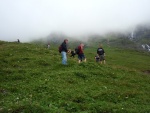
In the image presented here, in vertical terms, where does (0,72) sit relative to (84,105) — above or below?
above

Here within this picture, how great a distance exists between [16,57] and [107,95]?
1998 centimetres

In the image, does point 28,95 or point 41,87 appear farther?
point 41,87

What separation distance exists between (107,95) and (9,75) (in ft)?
37.3

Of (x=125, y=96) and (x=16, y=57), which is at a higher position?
(x=16, y=57)

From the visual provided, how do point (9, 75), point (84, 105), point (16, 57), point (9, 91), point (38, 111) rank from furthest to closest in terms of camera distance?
point (16, 57) < point (9, 75) < point (9, 91) < point (84, 105) < point (38, 111)

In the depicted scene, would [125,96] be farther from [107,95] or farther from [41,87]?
[41,87]

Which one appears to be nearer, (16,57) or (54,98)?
(54,98)

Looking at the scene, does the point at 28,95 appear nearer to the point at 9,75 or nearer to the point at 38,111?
the point at 38,111

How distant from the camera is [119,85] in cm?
3072

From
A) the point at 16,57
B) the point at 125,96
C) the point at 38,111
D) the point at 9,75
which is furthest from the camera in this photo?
the point at 16,57

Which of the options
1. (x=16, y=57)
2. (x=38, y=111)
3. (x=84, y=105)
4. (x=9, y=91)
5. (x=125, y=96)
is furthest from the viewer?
(x=16, y=57)

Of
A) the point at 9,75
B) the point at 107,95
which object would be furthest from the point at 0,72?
the point at 107,95

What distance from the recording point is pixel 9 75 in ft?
99.7

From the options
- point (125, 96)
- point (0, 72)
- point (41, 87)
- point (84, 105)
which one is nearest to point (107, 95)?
point (125, 96)
